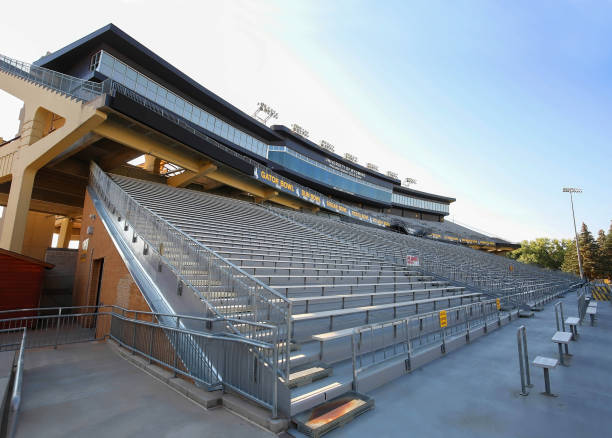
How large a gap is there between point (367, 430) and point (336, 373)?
141 cm

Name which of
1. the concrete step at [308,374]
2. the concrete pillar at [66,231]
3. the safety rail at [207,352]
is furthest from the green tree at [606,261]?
the concrete pillar at [66,231]

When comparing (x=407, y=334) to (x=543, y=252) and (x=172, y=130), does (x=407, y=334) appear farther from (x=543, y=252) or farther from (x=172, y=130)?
(x=543, y=252)

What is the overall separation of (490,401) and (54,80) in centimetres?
2121

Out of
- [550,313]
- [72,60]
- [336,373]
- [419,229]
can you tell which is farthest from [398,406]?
[419,229]

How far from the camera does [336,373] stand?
190 inches

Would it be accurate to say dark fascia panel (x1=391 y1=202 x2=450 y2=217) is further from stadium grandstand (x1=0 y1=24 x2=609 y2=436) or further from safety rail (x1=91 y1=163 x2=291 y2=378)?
safety rail (x1=91 y1=163 x2=291 y2=378)

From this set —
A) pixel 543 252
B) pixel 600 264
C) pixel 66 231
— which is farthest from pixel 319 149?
pixel 543 252

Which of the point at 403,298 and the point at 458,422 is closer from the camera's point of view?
the point at 458,422

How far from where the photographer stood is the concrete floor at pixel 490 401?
3.46 metres

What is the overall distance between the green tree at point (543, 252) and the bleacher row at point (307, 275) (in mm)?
68210

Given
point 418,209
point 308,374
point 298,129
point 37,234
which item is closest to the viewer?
point 308,374

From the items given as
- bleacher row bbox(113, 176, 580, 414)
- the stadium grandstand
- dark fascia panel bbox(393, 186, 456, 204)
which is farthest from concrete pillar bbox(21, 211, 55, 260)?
dark fascia panel bbox(393, 186, 456, 204)

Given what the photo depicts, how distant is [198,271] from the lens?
6160 mm

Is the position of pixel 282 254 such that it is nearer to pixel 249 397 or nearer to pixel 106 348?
pixel 106 348
